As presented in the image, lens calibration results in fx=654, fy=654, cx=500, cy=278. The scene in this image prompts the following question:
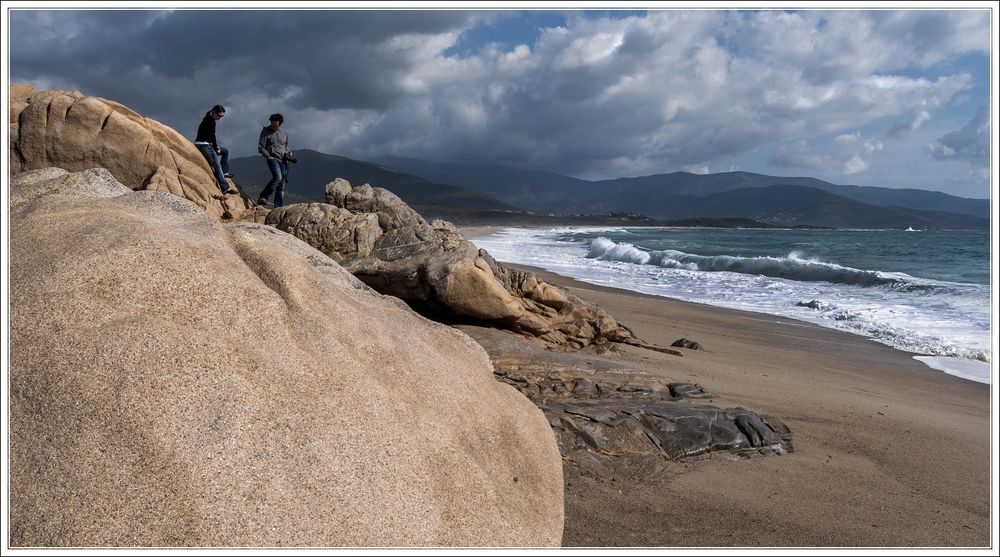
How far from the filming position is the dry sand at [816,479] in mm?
3352

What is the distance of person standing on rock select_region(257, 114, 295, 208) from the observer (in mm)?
10555

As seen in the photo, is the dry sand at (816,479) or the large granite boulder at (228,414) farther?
the dry sand at (816,479)

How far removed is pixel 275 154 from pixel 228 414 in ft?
29.0

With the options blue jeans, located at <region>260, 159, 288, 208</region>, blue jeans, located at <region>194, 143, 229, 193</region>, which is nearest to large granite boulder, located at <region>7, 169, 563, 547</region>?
blue jeans, located at <region>194, 143, 229, 193</region>

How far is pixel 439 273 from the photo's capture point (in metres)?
6.57

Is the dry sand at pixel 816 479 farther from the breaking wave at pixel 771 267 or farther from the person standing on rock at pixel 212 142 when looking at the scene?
the breaking wave at pixel 771 267

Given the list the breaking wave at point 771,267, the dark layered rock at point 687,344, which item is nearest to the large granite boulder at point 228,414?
the dark layered rock at point 687,344

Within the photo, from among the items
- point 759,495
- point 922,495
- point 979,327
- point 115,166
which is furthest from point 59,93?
point 979,327

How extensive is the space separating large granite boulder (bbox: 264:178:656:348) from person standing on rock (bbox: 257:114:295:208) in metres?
2.41

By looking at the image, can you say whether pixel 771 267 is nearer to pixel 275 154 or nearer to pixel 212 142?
pixel 275 154

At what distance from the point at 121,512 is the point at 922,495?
13.7ft

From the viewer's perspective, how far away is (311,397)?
2.90 m

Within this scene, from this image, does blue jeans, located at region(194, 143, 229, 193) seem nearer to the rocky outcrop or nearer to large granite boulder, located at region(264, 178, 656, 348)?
large granite boulder, located at region(264, 178, 656, 348)

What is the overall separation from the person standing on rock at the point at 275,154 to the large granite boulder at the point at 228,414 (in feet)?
22.2
